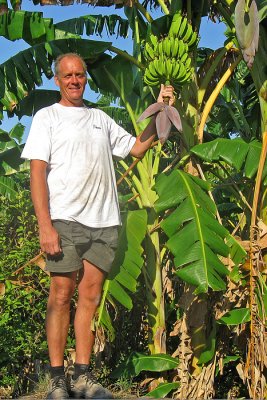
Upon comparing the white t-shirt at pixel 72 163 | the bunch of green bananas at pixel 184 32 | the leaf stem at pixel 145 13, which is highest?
the leaf stem at pixel 145 13

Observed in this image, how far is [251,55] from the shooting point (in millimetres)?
4234

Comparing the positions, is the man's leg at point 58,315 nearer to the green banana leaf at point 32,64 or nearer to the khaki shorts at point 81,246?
the khaki shorts at point 81,246

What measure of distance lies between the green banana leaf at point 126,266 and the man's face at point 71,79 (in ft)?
4.21

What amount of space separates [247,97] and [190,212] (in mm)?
2873

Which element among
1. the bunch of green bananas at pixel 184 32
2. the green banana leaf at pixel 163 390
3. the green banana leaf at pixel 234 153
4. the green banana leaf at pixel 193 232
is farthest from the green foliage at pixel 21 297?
the bunch of green bananas at pixel 184 32

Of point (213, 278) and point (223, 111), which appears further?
point (223, 111)

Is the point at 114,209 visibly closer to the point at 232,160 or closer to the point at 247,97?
the point at 232,160

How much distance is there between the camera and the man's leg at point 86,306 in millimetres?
3633

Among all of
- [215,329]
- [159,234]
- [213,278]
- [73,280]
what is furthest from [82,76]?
[215,329]

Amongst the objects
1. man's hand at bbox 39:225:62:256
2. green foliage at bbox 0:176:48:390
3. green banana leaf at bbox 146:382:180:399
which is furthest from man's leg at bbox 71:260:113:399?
green foliage at bbox 0:176:48:390

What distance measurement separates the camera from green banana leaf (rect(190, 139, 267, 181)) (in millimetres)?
4828

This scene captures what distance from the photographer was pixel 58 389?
351 cm

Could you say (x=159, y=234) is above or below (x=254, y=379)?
above

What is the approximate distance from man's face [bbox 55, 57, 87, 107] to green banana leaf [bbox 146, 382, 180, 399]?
7.28ft
